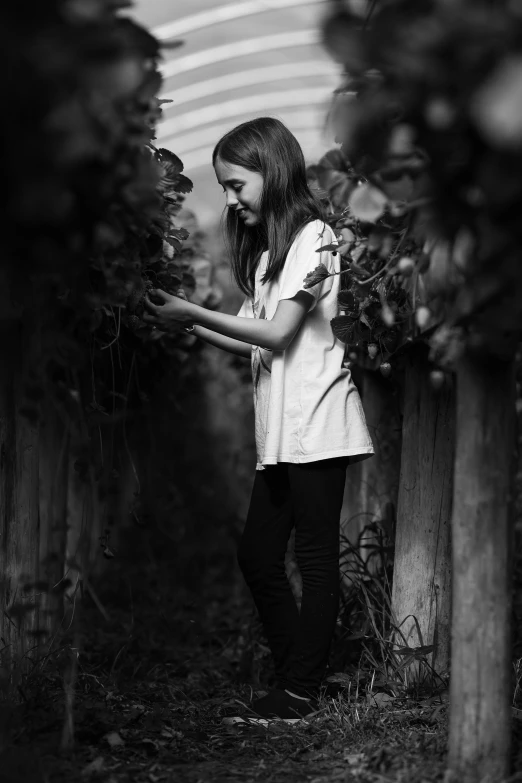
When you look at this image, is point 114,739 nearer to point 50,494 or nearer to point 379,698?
point 379,698

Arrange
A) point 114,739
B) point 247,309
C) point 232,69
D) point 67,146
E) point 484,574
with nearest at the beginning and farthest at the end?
1. point 67,146
2. point 484,574
3. point 114,739
4. point 247,309
5. point 232,69

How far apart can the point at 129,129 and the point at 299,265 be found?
3.19 feet

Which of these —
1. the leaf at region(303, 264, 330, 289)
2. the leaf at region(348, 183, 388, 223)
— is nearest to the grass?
the leaf at region(303, 264, 330, 289)

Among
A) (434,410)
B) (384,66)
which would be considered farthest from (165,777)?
(384,66)

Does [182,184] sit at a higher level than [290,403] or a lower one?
higher

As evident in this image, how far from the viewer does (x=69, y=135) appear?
3.91 feet

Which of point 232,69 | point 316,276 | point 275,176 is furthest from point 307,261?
point 232,69

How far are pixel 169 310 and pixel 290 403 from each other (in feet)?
1.28

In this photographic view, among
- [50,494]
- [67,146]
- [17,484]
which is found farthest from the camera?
[50,494]

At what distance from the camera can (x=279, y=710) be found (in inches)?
91.9

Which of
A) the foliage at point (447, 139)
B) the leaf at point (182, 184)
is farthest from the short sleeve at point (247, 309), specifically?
the foliage at point (447, 139)

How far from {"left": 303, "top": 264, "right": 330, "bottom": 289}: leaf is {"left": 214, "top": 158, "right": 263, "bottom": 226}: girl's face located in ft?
1.00

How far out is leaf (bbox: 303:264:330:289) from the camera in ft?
7.20

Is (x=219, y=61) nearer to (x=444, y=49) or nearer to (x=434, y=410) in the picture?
(x=434, y=410)
